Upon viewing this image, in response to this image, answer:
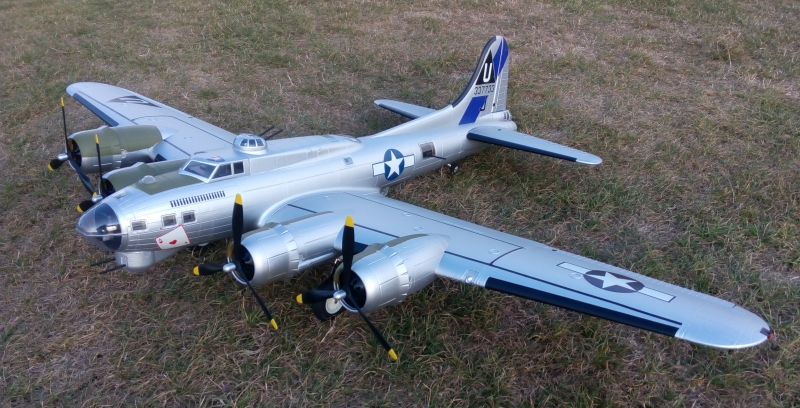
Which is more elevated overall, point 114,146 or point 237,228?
point 114,146

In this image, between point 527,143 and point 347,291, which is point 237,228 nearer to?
point 347,291

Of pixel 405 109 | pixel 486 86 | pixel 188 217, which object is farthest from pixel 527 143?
pixel 188 217

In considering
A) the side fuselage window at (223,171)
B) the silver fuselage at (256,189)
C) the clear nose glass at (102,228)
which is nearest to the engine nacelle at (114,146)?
the silver fuselage at (256,189)

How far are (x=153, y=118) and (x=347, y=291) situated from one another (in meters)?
6.74

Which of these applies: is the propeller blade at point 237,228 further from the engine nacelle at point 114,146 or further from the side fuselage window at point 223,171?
the engine nacelle at point 114,146

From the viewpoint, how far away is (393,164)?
9992mm

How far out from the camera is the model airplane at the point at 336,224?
633cm

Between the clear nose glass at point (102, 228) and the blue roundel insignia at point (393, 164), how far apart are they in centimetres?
431

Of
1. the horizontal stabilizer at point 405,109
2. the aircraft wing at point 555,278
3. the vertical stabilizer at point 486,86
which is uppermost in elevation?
the vertical stabilizer at point 486,86

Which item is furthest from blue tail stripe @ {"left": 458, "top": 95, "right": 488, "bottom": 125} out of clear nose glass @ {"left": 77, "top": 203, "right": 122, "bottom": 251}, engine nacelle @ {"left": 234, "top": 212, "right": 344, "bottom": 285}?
clear nose glass @ {"left": 77, "top": 203, "right": 122, "bottom": 251}

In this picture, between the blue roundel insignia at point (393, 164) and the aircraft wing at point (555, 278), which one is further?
the blue roundel insignia at point (393, 164)

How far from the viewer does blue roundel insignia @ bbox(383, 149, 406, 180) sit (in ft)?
32.5

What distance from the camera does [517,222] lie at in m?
9.70

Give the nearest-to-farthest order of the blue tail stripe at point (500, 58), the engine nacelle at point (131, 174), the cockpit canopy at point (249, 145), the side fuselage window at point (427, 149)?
the engine nacelle at point (131, 174) → the cockpit canopy at point (249, 145) → the side fuselage window at point (427, 149) → the blue tail stripe at point (500, 58)
